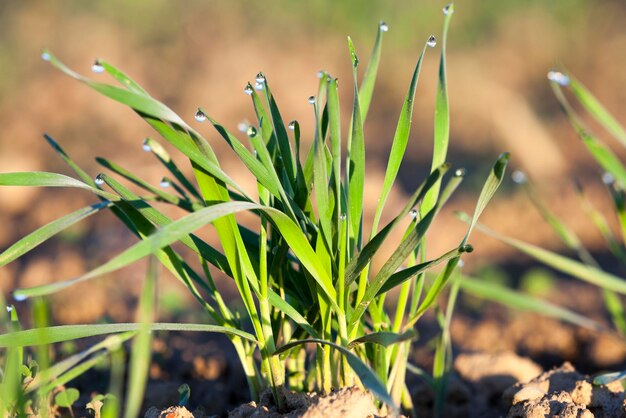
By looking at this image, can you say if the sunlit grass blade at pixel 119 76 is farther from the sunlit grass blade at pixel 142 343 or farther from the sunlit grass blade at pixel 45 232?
the sunlit grass blade at pixel 142 343

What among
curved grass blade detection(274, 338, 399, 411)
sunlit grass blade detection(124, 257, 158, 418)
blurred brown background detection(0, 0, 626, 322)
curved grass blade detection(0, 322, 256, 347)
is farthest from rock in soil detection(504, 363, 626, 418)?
blurred brown background detection(0, 0, 626, 322)

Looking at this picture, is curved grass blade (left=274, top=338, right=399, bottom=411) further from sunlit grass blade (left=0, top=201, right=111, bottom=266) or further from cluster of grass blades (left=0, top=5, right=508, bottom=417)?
sunlit grass blade (left=0, top=201, right=111, bottom=266)

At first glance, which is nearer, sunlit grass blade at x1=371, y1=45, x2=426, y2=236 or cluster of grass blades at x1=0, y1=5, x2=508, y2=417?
cluster of grass blades at x1=0, y1=5, x2=508, y2=417

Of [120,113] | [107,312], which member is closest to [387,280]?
[107,312]

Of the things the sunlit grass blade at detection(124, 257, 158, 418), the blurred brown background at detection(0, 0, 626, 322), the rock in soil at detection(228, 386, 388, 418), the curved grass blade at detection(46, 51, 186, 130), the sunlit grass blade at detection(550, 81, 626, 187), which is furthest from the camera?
the blurred brown background at detection(0, 0, 626, 322)

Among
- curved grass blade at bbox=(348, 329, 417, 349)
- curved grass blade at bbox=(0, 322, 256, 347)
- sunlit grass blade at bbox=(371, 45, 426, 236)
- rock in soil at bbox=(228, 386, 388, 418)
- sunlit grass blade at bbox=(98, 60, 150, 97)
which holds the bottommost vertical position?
rock in soil at bbox=(228, 386, 388, 418)

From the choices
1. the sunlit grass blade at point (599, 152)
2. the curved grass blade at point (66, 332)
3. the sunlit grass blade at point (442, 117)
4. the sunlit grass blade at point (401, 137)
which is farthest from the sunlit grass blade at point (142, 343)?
the sunlit grass blade at point (599, 152)

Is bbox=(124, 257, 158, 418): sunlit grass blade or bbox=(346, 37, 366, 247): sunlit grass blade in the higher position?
bbox=(346, 37, 366, 247): sunlit grass blade
